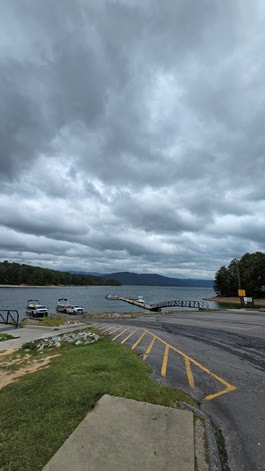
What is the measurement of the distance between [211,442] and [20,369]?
6.62 meters

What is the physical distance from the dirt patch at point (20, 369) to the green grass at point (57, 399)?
1.66 feet

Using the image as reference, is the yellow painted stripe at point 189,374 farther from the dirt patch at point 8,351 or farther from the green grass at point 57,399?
the dirt patch at point 8,351

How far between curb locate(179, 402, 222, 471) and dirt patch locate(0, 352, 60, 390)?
483cm

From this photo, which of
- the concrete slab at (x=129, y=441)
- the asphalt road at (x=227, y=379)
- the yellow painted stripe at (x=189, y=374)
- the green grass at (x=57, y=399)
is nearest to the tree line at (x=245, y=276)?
the asphalt road at (x=227, y=379)

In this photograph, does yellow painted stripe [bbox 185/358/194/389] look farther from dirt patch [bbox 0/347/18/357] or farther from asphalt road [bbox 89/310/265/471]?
dirt patch [bbox 0/347/18/357]

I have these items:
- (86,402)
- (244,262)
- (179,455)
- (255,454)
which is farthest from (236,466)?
(244,262)

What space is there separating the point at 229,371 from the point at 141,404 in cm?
407

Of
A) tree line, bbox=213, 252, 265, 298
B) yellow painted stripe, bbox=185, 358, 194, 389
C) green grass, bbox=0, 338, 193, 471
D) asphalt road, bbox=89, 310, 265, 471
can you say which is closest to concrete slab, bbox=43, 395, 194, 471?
green grass, bbox=0, 338, 193, 471

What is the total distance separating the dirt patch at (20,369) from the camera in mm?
7259

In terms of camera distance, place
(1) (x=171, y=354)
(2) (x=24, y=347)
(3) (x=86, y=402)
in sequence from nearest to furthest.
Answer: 1. (3) (x=86, y=402)
2. (1) (x=171, y=354)
3. (2) (x=24, y=347)

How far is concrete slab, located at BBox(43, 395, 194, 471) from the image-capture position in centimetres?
317

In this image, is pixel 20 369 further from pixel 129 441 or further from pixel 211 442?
pixel 211 442

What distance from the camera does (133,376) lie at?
6.48 metres

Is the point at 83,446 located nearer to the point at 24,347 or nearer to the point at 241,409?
the point at 241,409
